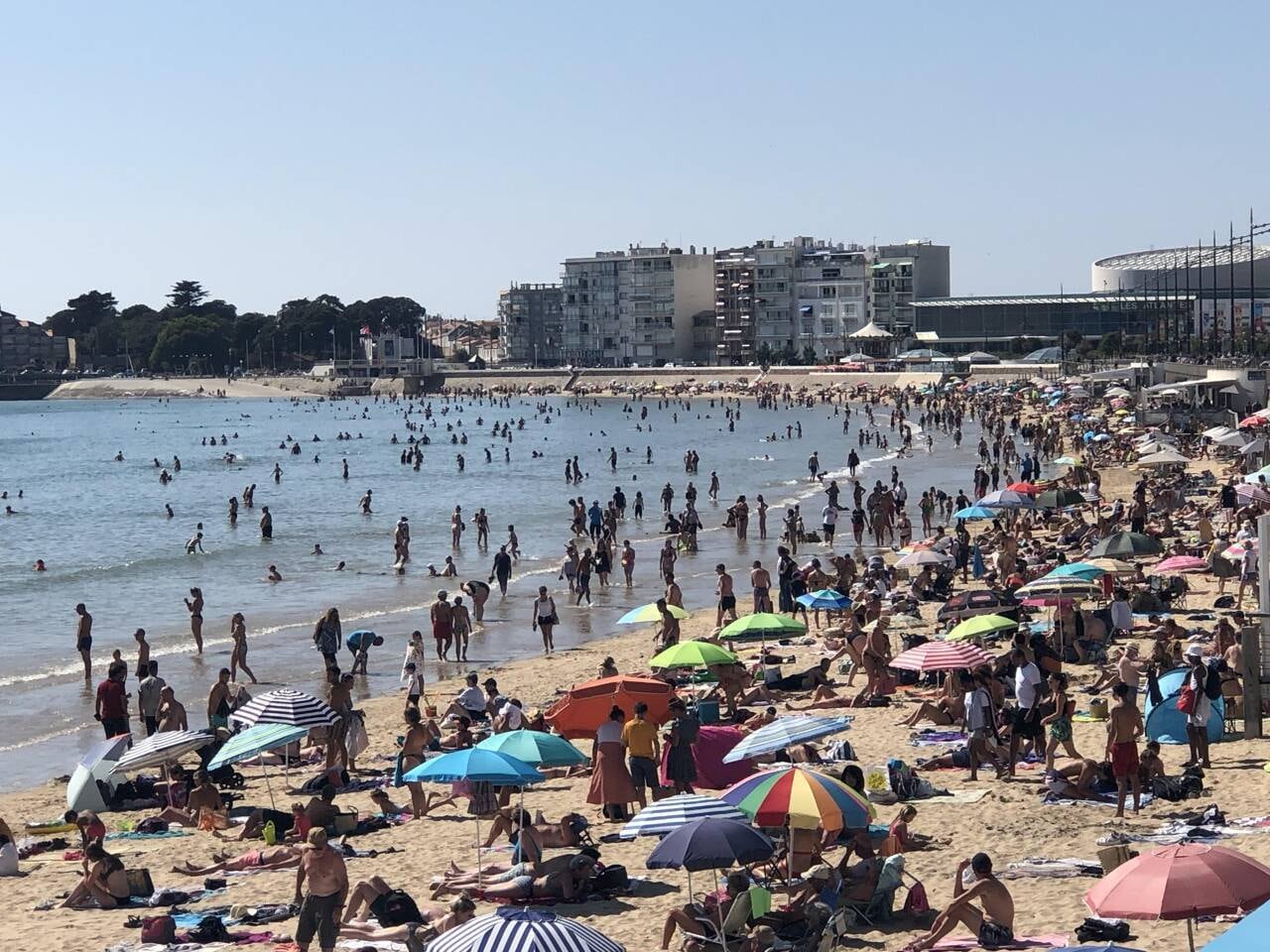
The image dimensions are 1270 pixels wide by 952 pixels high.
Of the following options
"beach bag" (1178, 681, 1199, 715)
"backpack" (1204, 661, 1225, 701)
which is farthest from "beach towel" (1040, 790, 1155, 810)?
"backpack" (1204, 661, 1225, 701)

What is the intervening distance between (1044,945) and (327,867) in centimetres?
396

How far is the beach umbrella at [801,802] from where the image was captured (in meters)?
9.48

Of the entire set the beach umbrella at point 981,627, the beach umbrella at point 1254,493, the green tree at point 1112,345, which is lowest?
the beach umbrella at point 981,627

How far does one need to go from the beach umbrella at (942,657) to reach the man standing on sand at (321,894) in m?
6.90

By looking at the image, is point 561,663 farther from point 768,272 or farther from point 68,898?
point 768,272

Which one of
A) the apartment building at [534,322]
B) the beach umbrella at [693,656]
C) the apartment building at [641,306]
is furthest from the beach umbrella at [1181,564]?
the apartment building at [534,322]

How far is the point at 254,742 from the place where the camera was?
1337 centimetres

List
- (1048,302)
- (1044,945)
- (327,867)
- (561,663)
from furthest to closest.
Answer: (1048,302)
(561,663)
(327,867)
(1044,945)

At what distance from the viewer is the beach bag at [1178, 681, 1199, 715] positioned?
489 inches

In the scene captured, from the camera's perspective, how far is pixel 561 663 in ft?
70.5

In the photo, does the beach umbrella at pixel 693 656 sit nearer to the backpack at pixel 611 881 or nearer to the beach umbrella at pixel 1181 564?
the backpack at pixel 611 881

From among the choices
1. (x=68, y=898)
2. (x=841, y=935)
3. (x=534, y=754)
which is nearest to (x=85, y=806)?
(x=68, y=898)

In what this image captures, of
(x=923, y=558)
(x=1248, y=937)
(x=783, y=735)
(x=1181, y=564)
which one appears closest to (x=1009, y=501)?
(x=923, y=558)

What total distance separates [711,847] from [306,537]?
3311 centimetres
